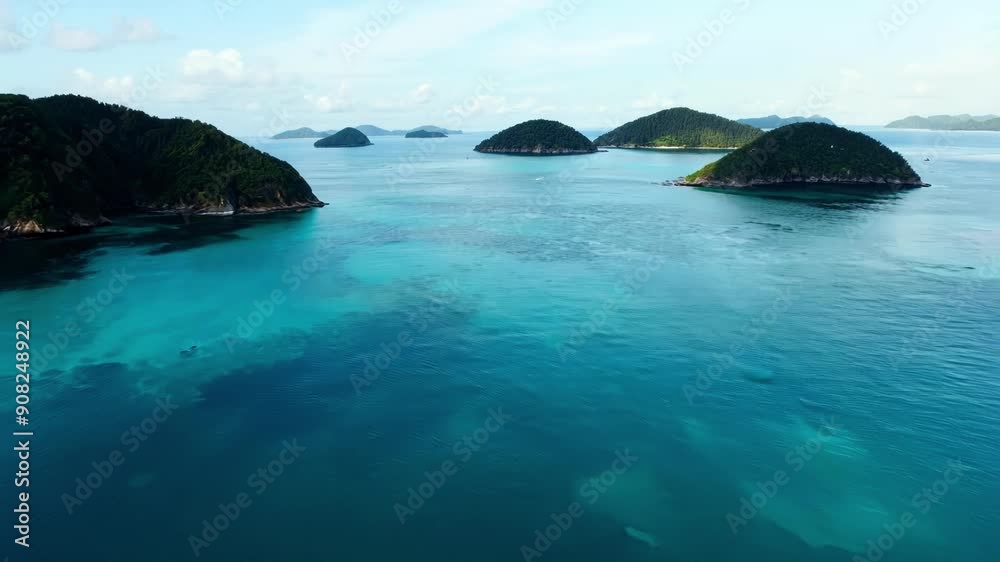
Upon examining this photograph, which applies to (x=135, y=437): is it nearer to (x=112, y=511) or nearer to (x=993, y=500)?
(x=112, y=511)

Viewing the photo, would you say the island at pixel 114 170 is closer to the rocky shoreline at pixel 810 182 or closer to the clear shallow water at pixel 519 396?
the clear shallow water at pixel 519 396

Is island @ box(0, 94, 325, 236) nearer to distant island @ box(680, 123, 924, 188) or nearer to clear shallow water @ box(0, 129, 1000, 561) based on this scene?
clear shallow water @ box(0, 129, 1000, 561)

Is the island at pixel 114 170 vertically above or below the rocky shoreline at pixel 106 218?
above

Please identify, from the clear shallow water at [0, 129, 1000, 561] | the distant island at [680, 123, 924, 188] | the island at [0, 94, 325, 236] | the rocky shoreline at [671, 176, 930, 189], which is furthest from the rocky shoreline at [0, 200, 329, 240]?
the distant island at [680, 123, 924, 188]

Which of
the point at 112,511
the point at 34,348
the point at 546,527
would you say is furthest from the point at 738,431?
the point at 34,348

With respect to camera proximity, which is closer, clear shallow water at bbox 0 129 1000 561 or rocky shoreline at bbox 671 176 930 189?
clear shallow water at bbox 0 129 1000 561

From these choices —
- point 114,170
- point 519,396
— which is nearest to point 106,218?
point 114,170

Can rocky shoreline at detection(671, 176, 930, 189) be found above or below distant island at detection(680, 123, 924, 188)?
below

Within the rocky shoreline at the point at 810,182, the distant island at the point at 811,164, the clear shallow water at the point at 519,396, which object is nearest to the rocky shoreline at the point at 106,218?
the clear shallow water at the point at 519,396
